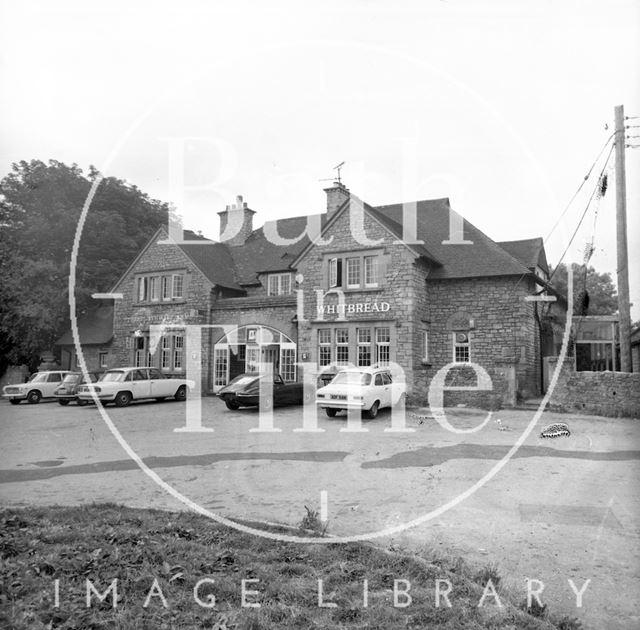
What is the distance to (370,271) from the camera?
2455 centimetres

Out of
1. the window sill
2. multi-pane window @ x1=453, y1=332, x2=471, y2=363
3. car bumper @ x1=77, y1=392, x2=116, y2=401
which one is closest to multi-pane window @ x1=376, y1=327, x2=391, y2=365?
multi-pane window @ x1=453, y1=332, x2=471, y2=363

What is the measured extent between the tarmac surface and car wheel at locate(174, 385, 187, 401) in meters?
8.08

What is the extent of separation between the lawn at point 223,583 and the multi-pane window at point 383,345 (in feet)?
57.9

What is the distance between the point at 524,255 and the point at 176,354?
17551 millimetres

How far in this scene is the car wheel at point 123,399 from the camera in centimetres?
2352

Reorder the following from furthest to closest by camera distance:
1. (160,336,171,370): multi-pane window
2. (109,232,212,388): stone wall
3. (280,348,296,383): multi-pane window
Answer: (160,336,171,370): multi-pane window < (109,232,212,388): stone wall < (280,348,296,383): multi-pane window

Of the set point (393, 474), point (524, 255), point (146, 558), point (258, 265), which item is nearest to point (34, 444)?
point (393, 474)

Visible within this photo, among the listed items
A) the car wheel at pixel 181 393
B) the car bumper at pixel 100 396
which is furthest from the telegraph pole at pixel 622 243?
the car bumper at pixel 100 396

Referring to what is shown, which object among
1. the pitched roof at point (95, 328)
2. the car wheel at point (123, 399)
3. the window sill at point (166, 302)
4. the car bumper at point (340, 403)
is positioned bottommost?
the car wheel at point (123, 399)

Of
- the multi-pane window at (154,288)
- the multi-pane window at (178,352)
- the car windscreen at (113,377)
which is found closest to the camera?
the car windscreen at (113,377)

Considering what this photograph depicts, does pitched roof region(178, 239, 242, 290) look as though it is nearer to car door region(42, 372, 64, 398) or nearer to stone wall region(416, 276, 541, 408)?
car door region(42, 372, 64, 398)

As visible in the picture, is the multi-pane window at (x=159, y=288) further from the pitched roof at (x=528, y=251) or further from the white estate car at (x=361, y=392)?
the pitched roof at (x=528, y=251)

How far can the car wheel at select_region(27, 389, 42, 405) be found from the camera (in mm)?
27484

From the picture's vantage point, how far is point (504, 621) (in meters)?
4.66
